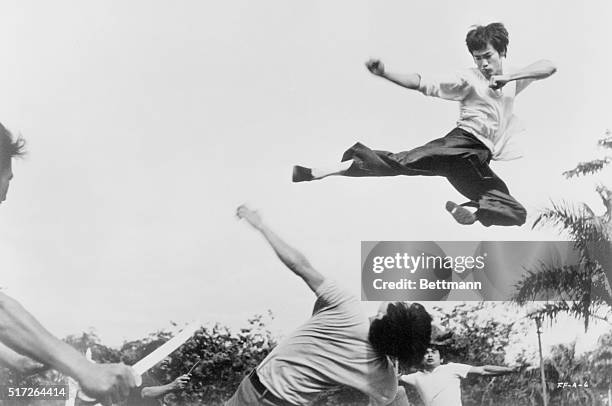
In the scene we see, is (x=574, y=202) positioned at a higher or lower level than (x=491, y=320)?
higher

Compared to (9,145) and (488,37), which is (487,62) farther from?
(9,145)

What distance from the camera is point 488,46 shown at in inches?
111

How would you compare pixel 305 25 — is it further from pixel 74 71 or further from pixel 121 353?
pixel 121 353

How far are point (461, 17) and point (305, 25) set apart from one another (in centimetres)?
61

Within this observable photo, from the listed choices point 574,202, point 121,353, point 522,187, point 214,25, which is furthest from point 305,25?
point 121,353

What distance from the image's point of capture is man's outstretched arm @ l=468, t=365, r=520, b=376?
275cm

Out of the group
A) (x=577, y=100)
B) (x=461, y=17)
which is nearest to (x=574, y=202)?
(x=577, y=100)

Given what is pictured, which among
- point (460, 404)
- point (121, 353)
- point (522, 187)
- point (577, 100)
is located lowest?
point (460, 404)

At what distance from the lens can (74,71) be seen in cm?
285

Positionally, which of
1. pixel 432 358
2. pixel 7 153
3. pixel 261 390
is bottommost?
pixel 261 390

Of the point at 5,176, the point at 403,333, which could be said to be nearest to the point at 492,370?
the point at 403,333

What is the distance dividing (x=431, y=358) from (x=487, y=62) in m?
1.15

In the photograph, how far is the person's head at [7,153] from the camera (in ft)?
9.27

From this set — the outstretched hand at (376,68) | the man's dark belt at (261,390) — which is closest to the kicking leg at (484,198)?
the outstretched hand at (376,68)
